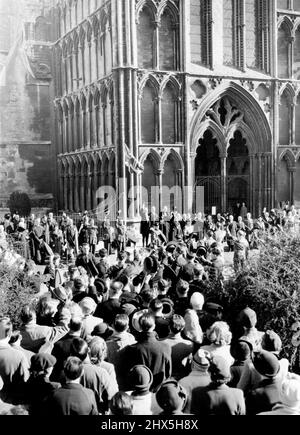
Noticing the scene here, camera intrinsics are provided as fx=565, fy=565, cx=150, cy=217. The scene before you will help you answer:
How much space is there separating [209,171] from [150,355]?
2537cm

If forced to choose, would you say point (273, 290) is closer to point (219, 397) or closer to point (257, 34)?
point (219, 397)

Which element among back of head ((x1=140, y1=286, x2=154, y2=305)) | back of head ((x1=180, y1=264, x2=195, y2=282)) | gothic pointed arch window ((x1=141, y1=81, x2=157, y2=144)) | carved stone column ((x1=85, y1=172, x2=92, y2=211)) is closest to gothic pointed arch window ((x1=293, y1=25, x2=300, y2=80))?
gothic pointed arch window ((x1=141, y1=81, x2=157, y2=144))

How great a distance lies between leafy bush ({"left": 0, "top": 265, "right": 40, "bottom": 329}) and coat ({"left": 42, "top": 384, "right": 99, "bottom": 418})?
149 inches

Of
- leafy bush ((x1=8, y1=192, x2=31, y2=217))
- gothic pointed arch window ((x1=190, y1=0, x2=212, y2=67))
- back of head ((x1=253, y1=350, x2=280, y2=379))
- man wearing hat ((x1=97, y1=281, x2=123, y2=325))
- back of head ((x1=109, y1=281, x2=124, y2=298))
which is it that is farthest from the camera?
leafy bush ((x1=8, y1=192, x2=31, y2=217))

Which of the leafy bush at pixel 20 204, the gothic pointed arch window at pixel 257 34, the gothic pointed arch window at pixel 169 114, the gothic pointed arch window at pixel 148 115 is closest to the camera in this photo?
the gothic pointed arch window at pixel 148 115

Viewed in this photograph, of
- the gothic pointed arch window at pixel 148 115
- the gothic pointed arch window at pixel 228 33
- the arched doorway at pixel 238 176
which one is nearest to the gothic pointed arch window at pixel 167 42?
the gothic pointed arch window at pixel 148 115

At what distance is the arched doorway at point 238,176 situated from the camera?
2980 centimetres

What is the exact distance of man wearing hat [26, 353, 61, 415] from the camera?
5047 millimetres

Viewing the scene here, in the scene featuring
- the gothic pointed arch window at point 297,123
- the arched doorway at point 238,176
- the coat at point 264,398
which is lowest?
the coat at point 264,398

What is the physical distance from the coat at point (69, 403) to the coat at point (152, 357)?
1.32m

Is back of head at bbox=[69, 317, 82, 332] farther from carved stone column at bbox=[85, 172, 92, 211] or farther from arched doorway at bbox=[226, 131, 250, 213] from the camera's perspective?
arched doorway at bbox=[226, 131, 250, 213]

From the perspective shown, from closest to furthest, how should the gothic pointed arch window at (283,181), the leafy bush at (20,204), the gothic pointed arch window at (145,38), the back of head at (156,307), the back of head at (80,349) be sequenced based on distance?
the back of head at (80,349), the back of head at (156,307), the gothic pointed arch window at (145,38), the gothic pointed arch window at (283,181), the leafy bush at (20,204)

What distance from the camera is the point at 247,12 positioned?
2839 centimetres

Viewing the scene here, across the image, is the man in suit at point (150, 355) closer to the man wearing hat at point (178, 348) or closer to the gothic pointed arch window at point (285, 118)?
the man wearing hat at point (178, 348)
